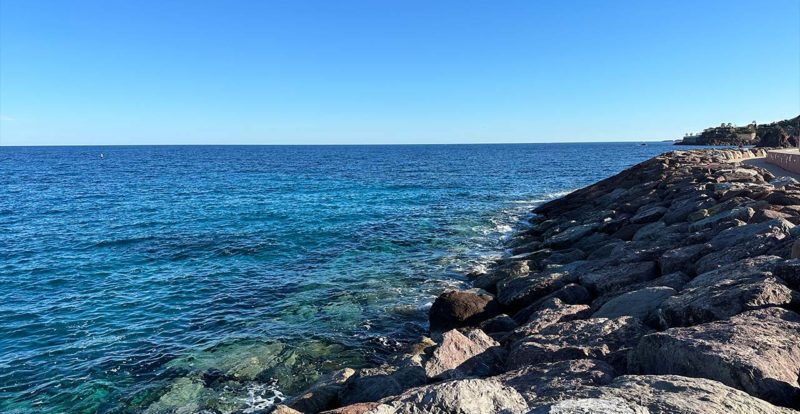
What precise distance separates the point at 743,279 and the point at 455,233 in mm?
18691

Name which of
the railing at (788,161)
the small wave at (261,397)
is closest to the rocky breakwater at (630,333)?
the small wave at (261,397)

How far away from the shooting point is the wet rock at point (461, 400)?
17.9 feet

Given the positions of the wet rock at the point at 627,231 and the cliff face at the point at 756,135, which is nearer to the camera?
the wet rock at the point at 627,231

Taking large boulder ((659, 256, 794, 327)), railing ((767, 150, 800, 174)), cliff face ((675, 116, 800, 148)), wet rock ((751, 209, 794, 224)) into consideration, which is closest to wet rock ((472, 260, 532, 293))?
wet rock ((751, 209, 794, 224))

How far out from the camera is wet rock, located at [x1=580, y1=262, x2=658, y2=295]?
11859mm

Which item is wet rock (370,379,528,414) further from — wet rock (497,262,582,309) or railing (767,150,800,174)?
railing (767,150,800,174)

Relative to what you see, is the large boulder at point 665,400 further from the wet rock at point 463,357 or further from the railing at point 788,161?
the railing at point 788,161

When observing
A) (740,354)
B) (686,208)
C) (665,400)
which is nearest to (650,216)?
(686,208)

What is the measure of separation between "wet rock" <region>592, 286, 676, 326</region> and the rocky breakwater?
37mm

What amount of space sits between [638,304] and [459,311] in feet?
16.2

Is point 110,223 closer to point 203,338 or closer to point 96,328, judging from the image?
point 96,328

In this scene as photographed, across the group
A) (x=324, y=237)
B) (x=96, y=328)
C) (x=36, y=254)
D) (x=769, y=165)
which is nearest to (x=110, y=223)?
(x=36, y=254)

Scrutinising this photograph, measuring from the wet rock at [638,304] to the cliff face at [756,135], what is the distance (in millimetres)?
96000

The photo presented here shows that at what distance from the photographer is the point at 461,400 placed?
5547 millimetres
